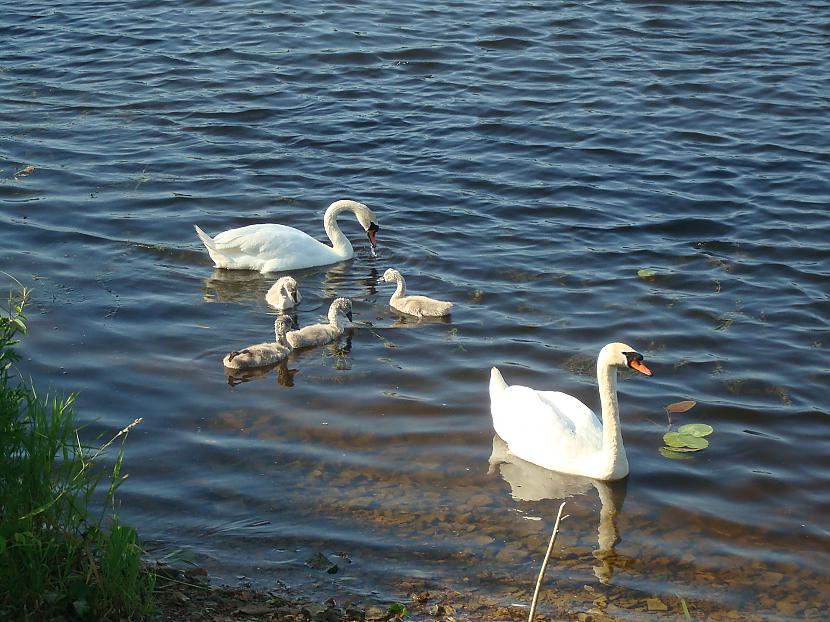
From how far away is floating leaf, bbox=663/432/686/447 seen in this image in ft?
28.3

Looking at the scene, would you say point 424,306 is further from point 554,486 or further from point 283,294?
point 554,486

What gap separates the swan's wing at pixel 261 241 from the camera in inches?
467

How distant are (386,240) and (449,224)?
0.73 m

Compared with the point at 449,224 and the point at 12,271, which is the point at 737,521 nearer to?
the point at 449,224

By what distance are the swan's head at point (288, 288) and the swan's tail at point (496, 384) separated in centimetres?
289

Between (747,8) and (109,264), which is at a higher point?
(747,8)

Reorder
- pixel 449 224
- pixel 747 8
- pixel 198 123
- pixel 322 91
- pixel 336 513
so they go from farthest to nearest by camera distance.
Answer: pixel 747 8
pixel 322 91
pixel 198 123
pixel 449 224
pixel 336 513

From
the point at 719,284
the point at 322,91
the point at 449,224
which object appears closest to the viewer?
the point at 719,284

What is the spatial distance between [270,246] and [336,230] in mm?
1006

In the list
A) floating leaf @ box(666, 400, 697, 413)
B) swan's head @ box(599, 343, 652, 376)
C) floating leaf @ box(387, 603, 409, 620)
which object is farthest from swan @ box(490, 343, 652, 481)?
floating leaf @ box(387, 603, 409, 620)

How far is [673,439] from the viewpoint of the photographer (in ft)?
28.5

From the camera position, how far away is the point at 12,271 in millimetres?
11547

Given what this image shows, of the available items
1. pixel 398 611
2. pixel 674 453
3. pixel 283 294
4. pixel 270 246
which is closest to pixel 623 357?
pixel 674 453

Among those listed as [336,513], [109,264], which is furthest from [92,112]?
[336,513]
